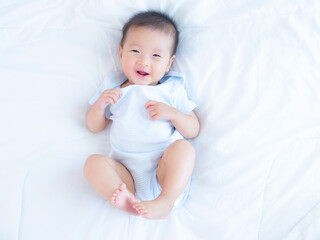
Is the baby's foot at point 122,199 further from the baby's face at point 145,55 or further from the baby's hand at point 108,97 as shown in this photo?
the baby's face at point 145,55

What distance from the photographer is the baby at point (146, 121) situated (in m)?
0.99

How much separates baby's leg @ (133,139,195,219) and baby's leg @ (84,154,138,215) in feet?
0.14

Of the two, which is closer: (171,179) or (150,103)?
(171,179)

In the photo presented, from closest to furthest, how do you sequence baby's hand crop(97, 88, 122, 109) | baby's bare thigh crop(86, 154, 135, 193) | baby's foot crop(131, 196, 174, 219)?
baby's foot crop(131, 196, 174, 219)
baby's bare thigh crop(86, 154, 135, 193)
baby's hand crop(97, 88, 122, 109)

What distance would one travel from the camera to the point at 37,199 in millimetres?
1011

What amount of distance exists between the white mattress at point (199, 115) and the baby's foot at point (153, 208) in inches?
3.7

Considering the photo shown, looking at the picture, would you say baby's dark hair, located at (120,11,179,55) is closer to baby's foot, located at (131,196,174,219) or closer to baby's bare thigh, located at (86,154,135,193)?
baby's bare thigh, located at (86,154,135,193)

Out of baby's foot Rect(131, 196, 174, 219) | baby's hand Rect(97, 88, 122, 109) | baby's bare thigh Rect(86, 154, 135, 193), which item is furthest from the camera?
baby's hand Rect(97, 88, 122, 109)

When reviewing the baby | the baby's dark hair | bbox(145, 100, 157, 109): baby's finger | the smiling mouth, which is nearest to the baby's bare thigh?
the baby

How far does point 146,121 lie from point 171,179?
0.84 ft

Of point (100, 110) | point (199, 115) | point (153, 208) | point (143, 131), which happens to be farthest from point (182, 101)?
point (153, 208)

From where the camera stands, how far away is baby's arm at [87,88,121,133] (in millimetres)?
1119

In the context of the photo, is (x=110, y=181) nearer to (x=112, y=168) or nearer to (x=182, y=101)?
(x=112, y=168)

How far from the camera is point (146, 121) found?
1111mm
